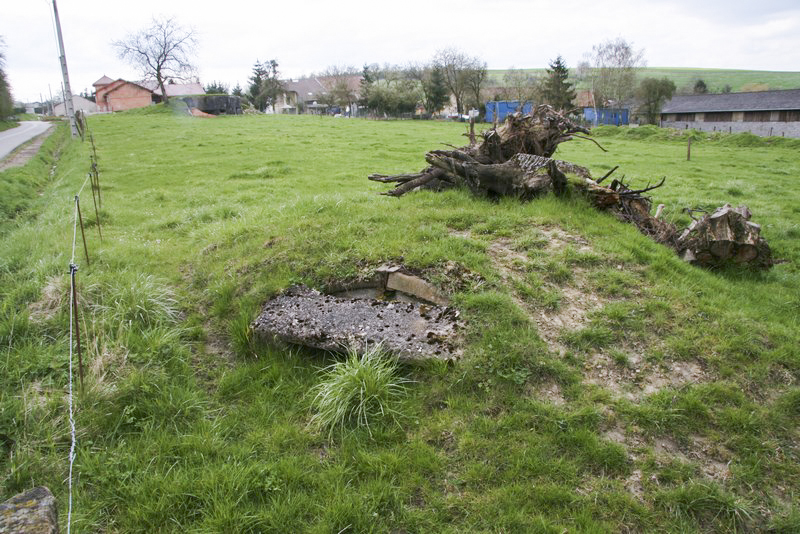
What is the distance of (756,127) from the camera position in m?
51.8

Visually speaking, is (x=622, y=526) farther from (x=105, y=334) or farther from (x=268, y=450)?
(x=105, y=334)

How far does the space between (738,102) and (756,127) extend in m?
5.37

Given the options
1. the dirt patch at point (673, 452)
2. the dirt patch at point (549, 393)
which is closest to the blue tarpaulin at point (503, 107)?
the dirt patch at point (549, 393)

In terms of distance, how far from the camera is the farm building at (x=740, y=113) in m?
49.6

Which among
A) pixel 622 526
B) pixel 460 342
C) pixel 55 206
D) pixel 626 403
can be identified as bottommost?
pixel 622 526

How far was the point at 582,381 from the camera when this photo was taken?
4.34 m

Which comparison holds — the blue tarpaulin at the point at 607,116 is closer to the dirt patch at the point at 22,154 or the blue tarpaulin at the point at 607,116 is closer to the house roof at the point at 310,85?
the house roof at the point at 310,85

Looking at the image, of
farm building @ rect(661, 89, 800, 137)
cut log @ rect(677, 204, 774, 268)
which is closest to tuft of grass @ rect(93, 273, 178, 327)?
cut log @ rect(677, 204, 774, 268)

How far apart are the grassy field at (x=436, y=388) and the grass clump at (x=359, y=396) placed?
60 mm

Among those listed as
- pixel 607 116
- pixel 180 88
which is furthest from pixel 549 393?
pixel 180 88

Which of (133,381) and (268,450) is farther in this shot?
(133,381)

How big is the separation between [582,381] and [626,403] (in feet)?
1.29

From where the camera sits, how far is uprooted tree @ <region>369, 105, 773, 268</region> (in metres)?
6.73

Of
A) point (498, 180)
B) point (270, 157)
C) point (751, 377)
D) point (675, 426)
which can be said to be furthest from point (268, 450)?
point (270, 157)
